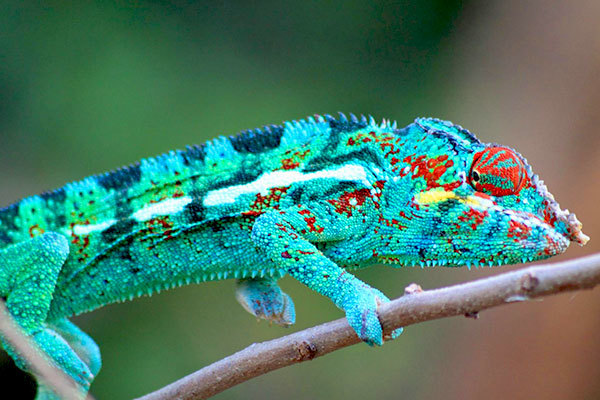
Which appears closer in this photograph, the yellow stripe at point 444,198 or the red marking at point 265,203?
the yellow stripe at point 444,198

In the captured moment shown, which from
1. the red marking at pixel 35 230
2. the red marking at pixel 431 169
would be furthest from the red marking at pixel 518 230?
the red marking at pixel 35 230

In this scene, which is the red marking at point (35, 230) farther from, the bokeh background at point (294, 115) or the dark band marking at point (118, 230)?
the bokeh background at point (294, 115)

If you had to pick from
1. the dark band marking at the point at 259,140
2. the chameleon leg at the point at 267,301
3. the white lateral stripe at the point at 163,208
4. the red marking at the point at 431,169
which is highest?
the white lateral stripe at the point at 163,208

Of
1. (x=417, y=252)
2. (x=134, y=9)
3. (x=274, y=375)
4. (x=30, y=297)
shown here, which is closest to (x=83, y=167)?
(x=134, y=9)

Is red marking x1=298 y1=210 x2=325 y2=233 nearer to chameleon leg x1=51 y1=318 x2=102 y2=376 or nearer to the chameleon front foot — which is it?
the chameleon front foot

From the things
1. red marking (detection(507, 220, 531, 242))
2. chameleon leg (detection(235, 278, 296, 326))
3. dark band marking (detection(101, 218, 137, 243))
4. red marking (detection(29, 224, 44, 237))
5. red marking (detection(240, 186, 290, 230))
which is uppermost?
red marking (detection(29, 224, 44, 237))

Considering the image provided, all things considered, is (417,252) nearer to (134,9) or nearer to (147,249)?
(147,249)

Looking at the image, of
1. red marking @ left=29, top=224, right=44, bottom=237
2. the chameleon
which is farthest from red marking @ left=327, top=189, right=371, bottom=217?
red marking @ left=29, top=224, right=44, bottom=237
